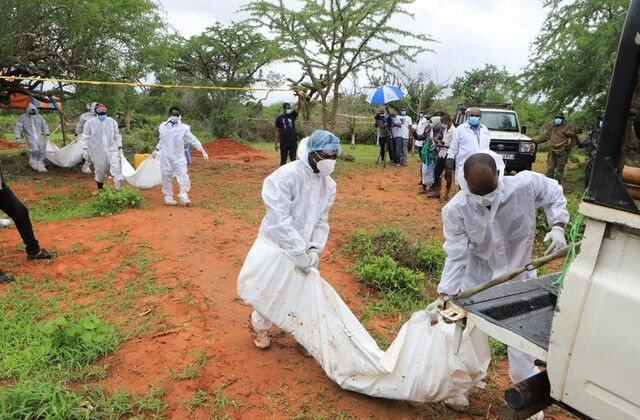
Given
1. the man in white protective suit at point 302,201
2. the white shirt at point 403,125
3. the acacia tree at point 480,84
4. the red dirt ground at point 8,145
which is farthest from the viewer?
the acacia tree at point 480,84

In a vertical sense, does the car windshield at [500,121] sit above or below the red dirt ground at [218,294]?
above

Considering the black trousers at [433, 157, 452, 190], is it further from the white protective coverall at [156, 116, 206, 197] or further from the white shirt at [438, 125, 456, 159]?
the white protective coverall at [156, 116, 206, 197]

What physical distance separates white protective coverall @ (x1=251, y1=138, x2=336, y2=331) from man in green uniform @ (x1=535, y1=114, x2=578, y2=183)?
8.36m

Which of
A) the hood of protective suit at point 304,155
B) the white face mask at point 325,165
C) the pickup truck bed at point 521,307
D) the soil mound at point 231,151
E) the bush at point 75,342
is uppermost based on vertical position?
the hood of protective suit at point 304,155

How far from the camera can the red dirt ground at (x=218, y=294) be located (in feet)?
8.89

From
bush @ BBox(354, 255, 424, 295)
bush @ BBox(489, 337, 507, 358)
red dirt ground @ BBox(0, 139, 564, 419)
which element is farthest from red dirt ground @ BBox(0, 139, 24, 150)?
bush @ BBox(489, 337, 507, 358)

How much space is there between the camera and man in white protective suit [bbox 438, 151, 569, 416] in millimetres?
2369

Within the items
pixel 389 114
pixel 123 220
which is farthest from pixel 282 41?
pixel 123 220

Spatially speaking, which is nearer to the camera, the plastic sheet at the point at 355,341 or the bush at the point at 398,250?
the plastic sheet at the point at 355,341

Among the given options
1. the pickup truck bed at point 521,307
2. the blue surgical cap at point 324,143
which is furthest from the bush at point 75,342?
the pickup truck bed at point 521,307

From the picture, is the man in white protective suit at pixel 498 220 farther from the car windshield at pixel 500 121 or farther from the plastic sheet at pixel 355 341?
the car windshield at pixel 500 121

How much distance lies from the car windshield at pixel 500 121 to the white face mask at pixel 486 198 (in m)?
9.48

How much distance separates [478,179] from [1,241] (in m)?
5.73

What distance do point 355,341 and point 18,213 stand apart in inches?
153
